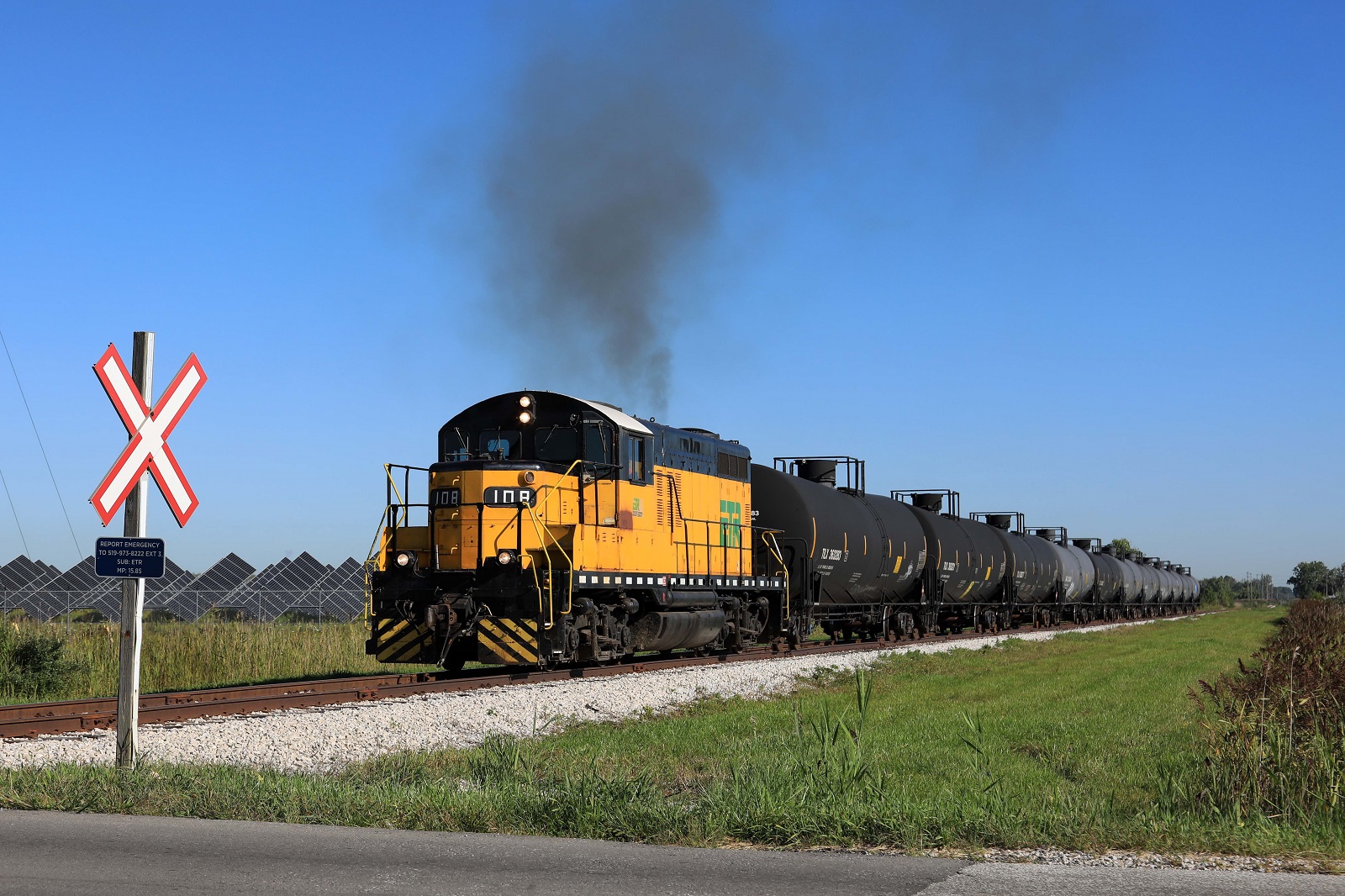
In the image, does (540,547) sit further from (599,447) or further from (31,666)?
(31,666)

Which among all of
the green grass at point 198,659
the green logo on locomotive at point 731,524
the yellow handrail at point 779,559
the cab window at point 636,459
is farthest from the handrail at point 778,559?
the green grass at point 198,659

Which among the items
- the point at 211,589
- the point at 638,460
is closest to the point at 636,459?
the point at 638,460

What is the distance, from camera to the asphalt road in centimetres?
641

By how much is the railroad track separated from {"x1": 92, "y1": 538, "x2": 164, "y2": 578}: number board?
430 centimetres

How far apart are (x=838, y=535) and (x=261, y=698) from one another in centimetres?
1541

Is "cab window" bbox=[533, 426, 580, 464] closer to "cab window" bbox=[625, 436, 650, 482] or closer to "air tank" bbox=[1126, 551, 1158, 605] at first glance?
"cab window" bbox=[625, 436, 650, 482]

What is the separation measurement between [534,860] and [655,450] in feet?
48.7

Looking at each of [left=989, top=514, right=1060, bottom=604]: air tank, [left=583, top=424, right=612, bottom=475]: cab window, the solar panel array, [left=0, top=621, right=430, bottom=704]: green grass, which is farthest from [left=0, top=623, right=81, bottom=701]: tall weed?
the solar panel array

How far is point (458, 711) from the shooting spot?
14797 millimetres

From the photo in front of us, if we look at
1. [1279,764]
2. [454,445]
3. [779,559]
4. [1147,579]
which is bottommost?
[1279,764]

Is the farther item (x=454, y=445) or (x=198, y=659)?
(x=198, y=659)

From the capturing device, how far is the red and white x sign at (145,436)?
9.79 metres

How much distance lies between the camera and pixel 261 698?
15.9m

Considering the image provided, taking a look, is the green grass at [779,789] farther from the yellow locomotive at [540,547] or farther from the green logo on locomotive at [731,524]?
the green logo on locomotive at [731,524]
